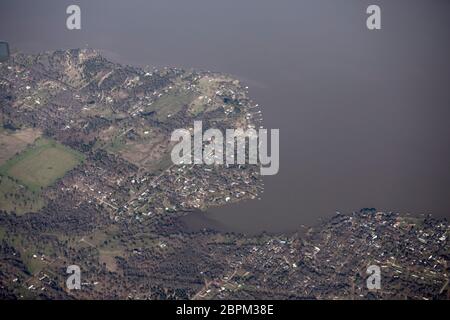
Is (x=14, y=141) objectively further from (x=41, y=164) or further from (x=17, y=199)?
(x=17, y=199)

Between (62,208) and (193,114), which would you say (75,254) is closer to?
(62,208)

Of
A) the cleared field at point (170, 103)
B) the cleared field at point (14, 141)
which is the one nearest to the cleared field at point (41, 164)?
the cleared field at point (14, 141)

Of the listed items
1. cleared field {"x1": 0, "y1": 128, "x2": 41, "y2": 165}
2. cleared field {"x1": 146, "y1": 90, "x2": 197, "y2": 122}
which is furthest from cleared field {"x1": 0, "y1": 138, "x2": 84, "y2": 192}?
cleared field {"x1": 146, "y1": 90, "x2": 197, "y2": 122}

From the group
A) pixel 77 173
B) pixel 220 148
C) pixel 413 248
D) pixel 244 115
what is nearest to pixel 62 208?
pixel 77 173

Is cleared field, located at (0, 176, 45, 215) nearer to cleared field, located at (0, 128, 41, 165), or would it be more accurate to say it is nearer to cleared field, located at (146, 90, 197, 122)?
cleared field, located at (0, 128, 41, 165)

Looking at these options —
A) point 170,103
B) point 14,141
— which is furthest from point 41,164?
point 170,103

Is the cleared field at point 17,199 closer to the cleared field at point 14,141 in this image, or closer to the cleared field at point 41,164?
the cleared field at point 41,164
